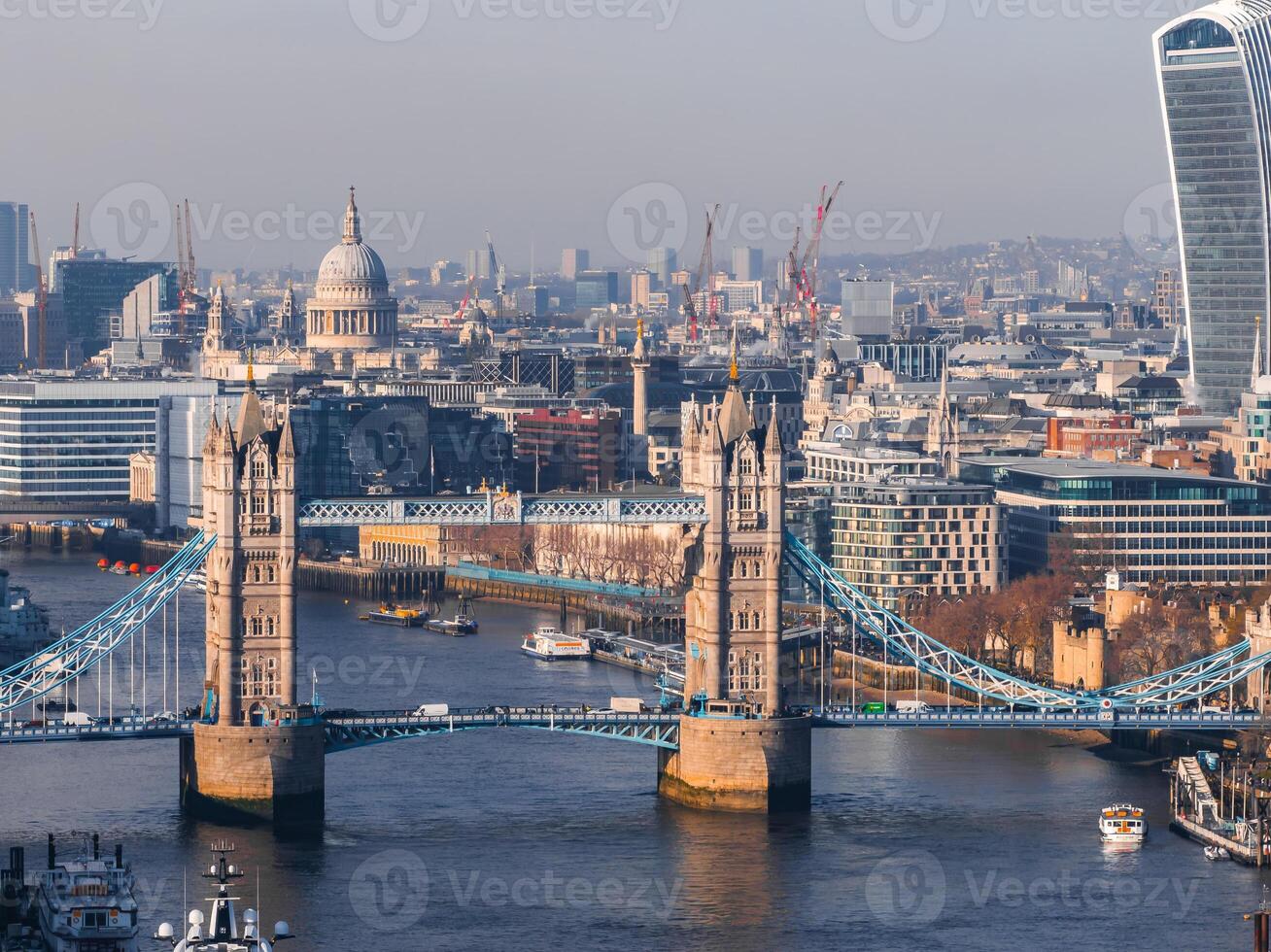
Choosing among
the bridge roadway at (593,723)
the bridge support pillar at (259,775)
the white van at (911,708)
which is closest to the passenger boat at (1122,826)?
the bridge roadway at (593,723)

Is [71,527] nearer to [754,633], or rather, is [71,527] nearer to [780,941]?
[754,633]

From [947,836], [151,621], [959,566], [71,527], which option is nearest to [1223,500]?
[959,566]

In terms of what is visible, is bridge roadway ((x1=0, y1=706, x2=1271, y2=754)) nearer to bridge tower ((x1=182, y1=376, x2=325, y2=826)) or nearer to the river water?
bridge tower ((x1=182, y1=376, x2=325, y2=826))

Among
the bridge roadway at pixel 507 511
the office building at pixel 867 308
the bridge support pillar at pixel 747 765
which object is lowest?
the bridge support pillar at pixel 747 765

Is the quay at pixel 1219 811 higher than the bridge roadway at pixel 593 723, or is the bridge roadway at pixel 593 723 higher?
the bridge roadway at pixel 593 723

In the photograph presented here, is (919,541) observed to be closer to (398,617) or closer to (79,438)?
(398,617)

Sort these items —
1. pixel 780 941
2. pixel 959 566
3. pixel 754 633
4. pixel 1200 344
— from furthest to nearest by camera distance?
pixel 1200 344
pixel 959 566
pixel 754 633
pixel 780 941

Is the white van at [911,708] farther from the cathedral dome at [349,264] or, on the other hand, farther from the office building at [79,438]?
the cathedral dome at [349,264]
